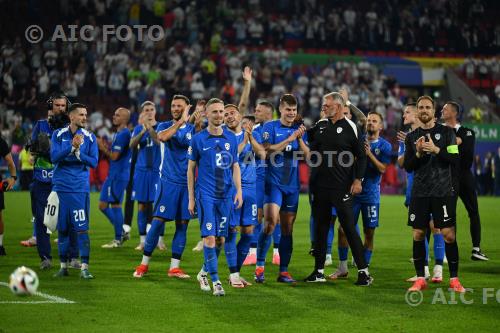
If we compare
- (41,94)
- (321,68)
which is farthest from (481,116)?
(41,94)

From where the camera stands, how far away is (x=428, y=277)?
37.9 ft

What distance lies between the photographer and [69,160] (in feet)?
37.1

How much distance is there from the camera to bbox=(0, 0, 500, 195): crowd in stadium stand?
3106 centimetres

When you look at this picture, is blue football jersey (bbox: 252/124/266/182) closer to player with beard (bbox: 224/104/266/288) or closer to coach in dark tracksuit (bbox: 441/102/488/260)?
player with beard (bbox: 224/104/266/288)

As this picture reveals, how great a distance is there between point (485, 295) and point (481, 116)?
2846 centimetres

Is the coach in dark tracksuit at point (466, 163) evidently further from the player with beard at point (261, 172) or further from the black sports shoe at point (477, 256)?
the player with beard at point (261, 172)

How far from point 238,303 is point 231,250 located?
3.76 feet

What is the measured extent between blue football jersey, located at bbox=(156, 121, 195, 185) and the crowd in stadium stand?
62.6ft

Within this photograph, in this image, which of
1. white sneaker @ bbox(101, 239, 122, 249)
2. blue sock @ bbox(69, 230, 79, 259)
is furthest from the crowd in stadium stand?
blue sock @ bbox(69, 230, 79, 259)

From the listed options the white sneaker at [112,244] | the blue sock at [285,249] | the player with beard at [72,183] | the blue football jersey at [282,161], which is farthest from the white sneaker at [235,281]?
the white sneaker at [112,244]

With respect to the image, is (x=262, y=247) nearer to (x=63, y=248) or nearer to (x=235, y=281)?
(x=235, y=281)

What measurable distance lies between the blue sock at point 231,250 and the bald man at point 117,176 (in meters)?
5.10

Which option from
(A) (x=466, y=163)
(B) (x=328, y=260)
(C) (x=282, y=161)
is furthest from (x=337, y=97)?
(B) (x=328, y=260)

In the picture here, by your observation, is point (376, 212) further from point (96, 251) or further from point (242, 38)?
point (242, 38)
